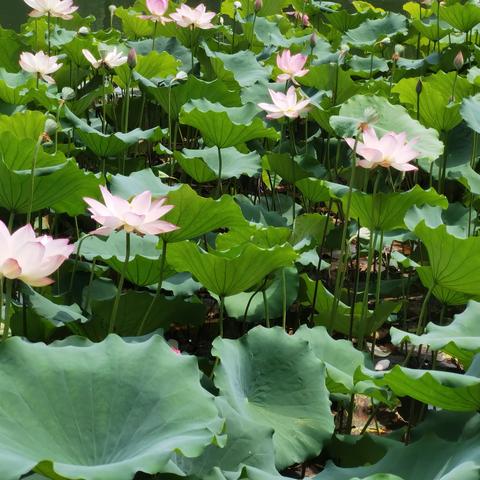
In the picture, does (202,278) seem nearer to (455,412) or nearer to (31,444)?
(455,412)

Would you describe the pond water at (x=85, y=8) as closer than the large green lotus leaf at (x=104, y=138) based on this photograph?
No

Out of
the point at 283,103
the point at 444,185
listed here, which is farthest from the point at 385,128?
the point at 444,185

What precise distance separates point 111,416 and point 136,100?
1.85 meters

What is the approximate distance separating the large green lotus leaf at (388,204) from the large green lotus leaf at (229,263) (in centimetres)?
24

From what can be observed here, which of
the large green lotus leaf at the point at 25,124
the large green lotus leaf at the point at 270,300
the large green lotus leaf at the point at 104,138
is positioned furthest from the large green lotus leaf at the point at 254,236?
the large green lotus leaf at the point at 25,124

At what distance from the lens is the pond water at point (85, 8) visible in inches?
261

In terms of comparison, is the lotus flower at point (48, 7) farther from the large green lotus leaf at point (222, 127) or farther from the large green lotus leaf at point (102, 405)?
the large green lotus leaf at point (102, 405)

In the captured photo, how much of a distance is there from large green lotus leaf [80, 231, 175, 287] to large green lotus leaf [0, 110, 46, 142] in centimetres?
39

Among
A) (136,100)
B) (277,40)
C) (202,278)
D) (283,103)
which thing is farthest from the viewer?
(277,40)

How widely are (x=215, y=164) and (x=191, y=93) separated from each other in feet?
1.20

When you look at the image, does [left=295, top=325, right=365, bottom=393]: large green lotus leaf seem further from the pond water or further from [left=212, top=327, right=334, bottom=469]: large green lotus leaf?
the pond water

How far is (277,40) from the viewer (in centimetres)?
334

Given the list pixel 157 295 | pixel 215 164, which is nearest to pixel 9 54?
pixel 215 164

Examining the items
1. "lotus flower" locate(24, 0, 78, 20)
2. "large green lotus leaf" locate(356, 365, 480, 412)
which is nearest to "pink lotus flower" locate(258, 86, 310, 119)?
"large green lotus leaf" locate(356, 365, 480, 412)
